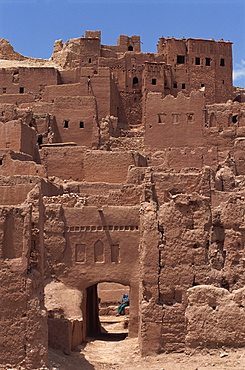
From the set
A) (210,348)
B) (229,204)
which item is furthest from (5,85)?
(210,348)

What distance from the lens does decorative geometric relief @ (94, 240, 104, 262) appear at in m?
23.9

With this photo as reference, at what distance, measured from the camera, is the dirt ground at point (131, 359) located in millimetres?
17953

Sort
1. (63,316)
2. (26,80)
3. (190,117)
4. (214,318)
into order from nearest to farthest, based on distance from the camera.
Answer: (214,318) < (63,316) < (190,117) < (26,80)

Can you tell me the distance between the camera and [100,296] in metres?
29.0

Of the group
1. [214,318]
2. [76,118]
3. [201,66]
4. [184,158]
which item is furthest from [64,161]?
[214,318]

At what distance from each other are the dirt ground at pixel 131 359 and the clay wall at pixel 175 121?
1665cm

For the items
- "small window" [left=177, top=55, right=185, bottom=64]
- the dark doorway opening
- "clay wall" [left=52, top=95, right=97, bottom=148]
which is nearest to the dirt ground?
the dark doorway opening

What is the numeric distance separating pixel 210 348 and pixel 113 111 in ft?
83.2

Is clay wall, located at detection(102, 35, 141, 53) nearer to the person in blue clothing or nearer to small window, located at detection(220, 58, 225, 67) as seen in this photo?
small window, located at detection(220, 58, 225, 67)

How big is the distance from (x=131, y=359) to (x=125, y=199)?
25.4 ft

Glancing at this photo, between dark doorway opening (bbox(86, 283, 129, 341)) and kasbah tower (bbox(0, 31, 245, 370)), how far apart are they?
12 cm

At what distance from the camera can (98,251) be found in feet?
78.4

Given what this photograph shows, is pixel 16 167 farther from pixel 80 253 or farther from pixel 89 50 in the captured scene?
pixel 89 50

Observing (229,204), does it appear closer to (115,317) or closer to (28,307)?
(28,307)
